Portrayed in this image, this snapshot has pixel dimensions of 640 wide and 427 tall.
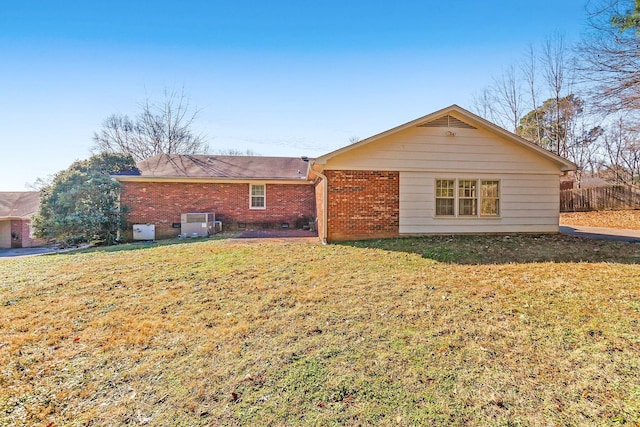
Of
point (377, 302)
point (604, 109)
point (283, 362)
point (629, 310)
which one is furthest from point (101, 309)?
point (604, 109)

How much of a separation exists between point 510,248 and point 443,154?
12.0 feet

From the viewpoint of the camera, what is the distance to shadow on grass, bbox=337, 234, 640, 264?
7.04 metres

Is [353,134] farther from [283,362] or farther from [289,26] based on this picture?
[283,362]

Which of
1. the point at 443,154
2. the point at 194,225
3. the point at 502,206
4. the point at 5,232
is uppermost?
the point at 443,154

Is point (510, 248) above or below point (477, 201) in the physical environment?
below

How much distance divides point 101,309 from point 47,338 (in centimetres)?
91

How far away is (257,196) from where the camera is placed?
1562 centimetres

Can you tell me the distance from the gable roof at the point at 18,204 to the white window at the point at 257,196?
1888 centimetres

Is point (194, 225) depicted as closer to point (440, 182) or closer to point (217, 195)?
point (217, 195)

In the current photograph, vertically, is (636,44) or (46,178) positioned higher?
(636,44)

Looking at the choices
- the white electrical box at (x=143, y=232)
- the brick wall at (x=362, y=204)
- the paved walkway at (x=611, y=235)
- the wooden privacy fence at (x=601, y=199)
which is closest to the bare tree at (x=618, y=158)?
the wooden privacy fence at (x=601, y=199)

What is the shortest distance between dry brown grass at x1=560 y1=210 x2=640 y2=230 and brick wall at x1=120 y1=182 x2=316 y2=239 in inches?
609

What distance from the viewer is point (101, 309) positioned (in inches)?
181

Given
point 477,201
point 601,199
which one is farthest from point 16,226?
point 601,199
